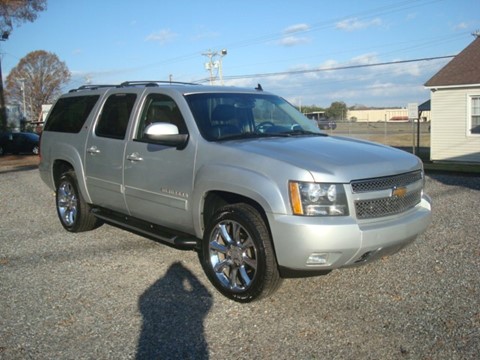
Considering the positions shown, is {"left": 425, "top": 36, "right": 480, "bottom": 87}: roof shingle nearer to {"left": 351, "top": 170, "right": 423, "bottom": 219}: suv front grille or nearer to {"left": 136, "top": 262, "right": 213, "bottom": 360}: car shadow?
{"left": 351, "top": 170, "right": 423, "bottom": 219}: suv front grille

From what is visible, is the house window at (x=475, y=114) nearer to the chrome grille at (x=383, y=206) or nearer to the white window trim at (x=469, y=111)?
the white window trim at (x=469, y=111)

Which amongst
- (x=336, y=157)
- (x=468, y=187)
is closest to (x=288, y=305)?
(x=336, y=157)

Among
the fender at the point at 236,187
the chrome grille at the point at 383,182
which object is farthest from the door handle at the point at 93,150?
the chrome grille at the point at 383,182

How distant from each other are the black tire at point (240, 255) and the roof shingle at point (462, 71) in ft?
56.4

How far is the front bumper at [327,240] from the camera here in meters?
3.80

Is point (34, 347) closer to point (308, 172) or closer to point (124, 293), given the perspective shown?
point (124, 293)

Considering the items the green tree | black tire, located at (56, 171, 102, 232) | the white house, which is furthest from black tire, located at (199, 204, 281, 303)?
the green tree

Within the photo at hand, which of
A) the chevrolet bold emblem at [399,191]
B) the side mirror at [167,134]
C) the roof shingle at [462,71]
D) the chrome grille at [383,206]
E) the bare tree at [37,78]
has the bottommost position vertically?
the chrome grille at [383,206]

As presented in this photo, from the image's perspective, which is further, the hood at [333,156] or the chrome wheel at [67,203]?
the chrome wheel at [67,203]

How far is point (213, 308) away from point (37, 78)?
77178 mm

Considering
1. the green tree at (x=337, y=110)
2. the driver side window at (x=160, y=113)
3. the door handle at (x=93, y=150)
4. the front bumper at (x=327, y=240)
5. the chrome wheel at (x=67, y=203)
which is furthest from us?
the green tree at (x=337, y=110)

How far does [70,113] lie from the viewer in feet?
22.7

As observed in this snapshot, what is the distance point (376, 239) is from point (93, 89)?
14.5ft

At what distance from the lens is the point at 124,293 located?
15.0ft
